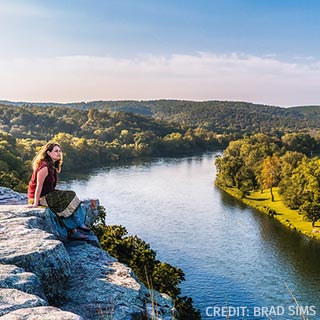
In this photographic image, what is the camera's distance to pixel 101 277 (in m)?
8.40

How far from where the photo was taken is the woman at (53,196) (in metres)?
10.2

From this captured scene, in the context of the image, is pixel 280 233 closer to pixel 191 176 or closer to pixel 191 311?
pixel 191 311

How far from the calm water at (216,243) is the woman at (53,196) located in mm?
7405

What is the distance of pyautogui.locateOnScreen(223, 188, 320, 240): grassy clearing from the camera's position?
160 ft

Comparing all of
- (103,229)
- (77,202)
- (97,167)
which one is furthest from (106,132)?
(77,202)

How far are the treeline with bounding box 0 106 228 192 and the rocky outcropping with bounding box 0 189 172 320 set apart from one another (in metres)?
65.3

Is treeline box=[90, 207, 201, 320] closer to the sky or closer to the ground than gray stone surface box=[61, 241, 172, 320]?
closer to the ground

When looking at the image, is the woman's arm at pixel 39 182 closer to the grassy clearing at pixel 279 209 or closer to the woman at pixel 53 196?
the woman at pixel 53 196

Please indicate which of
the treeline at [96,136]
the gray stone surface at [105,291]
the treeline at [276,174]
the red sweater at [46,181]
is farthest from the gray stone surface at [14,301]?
the treeline at [96,136]

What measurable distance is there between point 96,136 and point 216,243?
9644cm

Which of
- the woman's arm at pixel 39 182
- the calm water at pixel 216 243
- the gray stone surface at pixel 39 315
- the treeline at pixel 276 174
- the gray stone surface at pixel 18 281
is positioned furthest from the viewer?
the treeline at pixel 276 174

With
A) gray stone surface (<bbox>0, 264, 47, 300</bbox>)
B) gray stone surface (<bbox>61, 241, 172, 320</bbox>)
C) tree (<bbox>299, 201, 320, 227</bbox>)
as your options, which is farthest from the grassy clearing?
gray stone surface (<bbox>0, 264, 47, 300</bbox>)

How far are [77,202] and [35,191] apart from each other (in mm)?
989

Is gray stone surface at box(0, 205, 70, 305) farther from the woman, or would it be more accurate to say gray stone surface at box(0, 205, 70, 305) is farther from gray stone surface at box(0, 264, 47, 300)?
the woman
